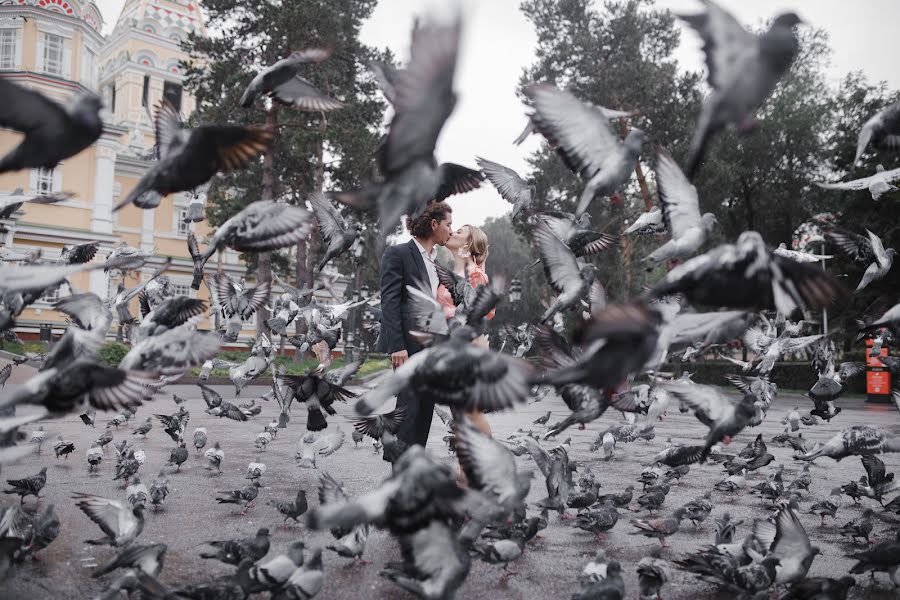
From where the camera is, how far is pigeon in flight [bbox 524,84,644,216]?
10.1ft

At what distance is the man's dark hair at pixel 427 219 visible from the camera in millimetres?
4727

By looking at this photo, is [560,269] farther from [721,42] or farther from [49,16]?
[49,16]

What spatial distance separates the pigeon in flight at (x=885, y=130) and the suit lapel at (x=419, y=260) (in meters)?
2.63

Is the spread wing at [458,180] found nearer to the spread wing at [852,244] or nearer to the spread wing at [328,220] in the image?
the spread wing at [328,220]

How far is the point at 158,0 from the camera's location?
4322 cm

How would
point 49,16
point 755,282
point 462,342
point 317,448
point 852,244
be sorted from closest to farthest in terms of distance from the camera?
point 755,282 < point 462,342 < point 852,244 < point 317,448 < point 49,16

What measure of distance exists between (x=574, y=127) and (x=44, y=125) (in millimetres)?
2180

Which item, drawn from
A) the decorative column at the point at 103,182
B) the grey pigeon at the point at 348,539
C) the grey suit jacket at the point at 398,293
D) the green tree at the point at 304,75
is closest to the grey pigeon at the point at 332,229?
the grey suit jacket at the point at 398,293

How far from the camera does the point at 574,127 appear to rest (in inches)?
123

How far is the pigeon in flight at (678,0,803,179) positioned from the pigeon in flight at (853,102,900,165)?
4.51ft

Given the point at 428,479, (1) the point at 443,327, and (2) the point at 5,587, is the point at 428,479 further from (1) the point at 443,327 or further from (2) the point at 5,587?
(2) the point at 5,587

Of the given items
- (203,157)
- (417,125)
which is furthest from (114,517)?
(417,125)

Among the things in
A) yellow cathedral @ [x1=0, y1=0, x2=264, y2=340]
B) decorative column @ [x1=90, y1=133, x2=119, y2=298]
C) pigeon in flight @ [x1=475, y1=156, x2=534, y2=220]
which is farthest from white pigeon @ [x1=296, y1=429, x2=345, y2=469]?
decorative column @ [x1=90, y1=133, x2=119, y2=298]

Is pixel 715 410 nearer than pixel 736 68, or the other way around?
pixel 736 68
